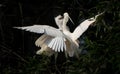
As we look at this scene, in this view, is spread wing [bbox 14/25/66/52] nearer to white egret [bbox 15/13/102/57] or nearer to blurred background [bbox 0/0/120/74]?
white egret [bbox 15/13/102/57]

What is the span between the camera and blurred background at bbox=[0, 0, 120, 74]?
5.31 ft

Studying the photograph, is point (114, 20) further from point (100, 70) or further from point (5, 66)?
point (5, 66)

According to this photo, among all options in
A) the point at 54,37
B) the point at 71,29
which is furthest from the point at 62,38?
the point at 71,29

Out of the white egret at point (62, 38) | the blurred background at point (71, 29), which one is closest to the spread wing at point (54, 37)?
the white egret at point (62, 38)

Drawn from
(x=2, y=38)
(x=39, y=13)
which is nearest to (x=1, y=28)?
(x=2, y=38)

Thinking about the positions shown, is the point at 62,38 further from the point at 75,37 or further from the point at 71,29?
the point at 71,29

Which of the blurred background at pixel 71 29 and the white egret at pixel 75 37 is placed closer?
the white egret at pixel 75 37

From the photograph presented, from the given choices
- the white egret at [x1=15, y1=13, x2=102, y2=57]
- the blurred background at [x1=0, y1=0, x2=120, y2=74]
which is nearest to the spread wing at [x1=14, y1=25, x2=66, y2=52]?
the white egret at [x1=15, y1=13, x2=102, y2=57]

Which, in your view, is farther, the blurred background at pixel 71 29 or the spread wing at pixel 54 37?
the blurred background at pixel 71 29

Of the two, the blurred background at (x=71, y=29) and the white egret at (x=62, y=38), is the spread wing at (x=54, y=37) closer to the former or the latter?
the white egret at (x=62, y=38)

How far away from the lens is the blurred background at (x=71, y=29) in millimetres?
1618

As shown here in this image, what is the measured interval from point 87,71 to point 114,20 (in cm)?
21

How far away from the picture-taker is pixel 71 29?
7.00 feet

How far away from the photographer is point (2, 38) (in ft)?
7.91
